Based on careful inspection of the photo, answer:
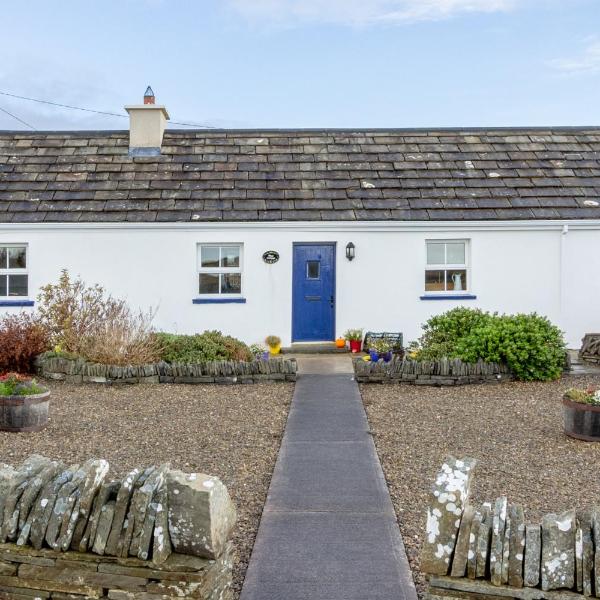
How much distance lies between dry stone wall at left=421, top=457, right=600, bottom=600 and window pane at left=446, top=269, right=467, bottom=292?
13.2 meters

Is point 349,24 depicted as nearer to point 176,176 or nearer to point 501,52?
point 501,52

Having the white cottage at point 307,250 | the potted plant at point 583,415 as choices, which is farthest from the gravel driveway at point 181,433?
the white cottage at point 307,250

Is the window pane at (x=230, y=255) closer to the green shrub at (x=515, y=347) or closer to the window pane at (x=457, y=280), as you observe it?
the window pane at (x=457, y=280)

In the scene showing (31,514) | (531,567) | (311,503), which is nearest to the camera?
(531,567)

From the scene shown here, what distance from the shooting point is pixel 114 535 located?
12.5ft

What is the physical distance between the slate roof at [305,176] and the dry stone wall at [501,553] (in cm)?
1279

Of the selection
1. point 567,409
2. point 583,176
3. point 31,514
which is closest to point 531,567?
point 31,514

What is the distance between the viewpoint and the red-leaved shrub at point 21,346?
500 inches

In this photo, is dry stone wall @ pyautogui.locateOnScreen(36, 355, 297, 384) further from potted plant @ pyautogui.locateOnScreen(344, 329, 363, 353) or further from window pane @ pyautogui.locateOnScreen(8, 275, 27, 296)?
window pane @ pyautogui.locateOnScreen(8, 275, 27, 296)

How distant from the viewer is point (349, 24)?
746 inches

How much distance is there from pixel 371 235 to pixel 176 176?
5.13m

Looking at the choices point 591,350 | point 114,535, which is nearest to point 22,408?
point 114,535

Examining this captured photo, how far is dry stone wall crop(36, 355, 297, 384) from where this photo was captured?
40.0ft

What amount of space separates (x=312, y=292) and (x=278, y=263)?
3.45ft
